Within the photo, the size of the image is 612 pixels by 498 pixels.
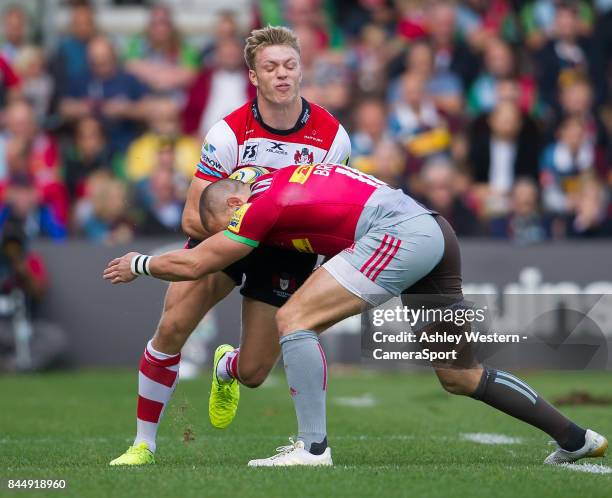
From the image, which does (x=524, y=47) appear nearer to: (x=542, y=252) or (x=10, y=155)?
(x=542, y=252)

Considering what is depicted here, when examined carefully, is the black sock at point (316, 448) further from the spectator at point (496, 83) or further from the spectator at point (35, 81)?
the spectator at point (35, 81)

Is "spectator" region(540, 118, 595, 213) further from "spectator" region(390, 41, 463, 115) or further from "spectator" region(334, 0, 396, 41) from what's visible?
"spectator" region(334, 0, 396, 41)

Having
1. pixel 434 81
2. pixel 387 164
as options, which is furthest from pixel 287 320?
pixel 434 81

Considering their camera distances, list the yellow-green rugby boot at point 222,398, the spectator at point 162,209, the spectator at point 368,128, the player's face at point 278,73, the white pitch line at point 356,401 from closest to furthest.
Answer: the player's face at point 278,73, the yellow-green rugby boot at point 222,398, the white pitch line at point 356,401, the spectator at point 162,209, the spectator at point 368,128

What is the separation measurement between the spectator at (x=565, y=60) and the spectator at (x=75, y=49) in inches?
213

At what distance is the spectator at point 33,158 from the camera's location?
46.0 ft

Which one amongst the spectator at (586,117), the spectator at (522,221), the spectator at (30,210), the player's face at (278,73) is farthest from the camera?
the spectator at (586,117)

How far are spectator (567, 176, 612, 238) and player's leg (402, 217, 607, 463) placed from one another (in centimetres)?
753

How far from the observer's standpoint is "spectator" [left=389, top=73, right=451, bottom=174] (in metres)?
14.5

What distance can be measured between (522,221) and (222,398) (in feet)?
22.1

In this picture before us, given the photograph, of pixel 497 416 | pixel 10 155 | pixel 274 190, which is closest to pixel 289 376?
pixel 274 190

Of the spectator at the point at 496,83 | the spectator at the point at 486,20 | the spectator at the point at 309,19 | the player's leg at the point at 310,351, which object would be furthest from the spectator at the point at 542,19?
the player's leg at the point at 310,351

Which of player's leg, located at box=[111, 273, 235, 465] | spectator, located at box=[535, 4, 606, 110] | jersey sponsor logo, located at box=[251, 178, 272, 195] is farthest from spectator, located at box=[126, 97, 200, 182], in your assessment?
jersey sponsor logo, located at box=[251, 178, 272, 195]

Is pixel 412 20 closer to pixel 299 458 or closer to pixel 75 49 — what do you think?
pixel 75 49
